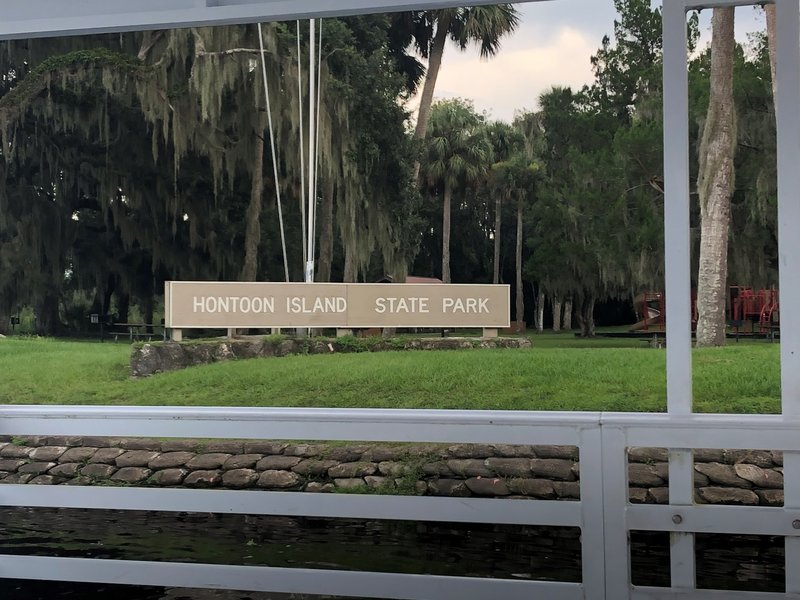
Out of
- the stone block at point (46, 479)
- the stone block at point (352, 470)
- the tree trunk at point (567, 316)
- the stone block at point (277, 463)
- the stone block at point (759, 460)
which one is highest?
the tree trunk at point (567, 316)

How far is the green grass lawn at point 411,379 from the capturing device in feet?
30.7

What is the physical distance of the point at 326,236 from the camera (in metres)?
10.8

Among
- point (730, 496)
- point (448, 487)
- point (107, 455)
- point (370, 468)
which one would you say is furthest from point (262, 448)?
point (730, 496)

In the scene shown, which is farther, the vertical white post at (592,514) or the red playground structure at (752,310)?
the red playground structure at (752,310)

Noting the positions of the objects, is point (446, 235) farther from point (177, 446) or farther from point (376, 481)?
point (177, 446)

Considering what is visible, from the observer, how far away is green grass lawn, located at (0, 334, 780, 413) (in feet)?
30.7

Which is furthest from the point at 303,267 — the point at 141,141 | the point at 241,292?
the point at 141,141

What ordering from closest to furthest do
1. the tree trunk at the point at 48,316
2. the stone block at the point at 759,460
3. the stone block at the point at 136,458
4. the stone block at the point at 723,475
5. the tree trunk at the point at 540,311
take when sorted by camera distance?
the stone block at the point at 723,475
the stone block at the point at 759,460
the stone block at the point at 136,458
the tree trunk at the point at 540,311
the tree trunk at the point at 48,316

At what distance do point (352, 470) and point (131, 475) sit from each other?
204 cm

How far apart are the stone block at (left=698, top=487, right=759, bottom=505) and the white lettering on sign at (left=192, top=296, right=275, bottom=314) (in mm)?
5387

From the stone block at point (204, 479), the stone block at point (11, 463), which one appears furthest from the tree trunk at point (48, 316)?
the stone block at point (204, 479)

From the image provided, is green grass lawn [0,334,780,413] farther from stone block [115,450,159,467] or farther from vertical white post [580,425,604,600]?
vertical white post [580,425,604,600]

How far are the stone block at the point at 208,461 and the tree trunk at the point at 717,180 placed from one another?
576 centimetres

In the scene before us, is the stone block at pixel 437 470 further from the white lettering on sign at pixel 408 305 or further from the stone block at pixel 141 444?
the white lettering on sign at pixel 408 305
